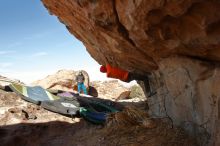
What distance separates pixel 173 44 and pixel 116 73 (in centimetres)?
384

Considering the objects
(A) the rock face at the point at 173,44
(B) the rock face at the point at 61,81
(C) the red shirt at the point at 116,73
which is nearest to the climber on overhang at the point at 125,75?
(C) the red shirt at the point at 116,73

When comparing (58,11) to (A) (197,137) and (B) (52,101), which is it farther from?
(A) (197,137)

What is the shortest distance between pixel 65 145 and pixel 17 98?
4111mm

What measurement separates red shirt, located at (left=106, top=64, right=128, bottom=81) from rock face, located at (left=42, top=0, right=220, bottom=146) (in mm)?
1122

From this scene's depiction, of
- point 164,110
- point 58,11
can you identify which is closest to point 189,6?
point 164,110

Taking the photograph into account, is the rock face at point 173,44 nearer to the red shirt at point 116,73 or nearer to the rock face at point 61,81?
the red shirt at point 116,73

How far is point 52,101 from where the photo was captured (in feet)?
40.8

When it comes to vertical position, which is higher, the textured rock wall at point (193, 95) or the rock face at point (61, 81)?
the rock face at point (61, 81)

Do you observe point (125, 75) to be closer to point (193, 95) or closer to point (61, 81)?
point (193, 95)

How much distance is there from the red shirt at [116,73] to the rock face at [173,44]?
1.12 metres

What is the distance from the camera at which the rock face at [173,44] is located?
5.55 m

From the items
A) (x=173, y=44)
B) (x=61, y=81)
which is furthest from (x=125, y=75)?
(x=61, y=81)

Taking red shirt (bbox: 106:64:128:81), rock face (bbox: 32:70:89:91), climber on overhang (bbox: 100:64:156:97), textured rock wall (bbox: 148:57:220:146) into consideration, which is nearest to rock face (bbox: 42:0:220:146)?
textured rock wall (bbox: 148:57:220:146)

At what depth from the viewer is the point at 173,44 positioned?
6.60m
